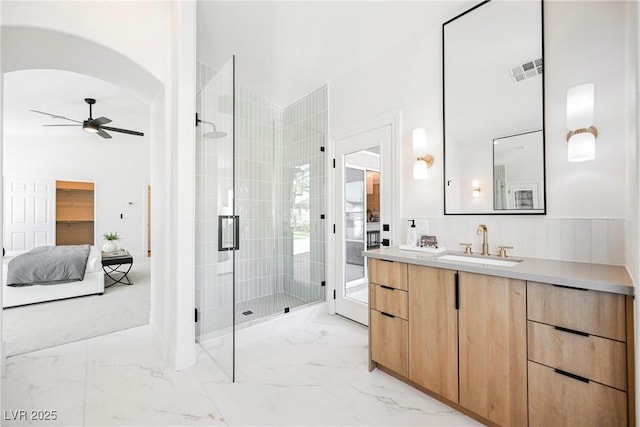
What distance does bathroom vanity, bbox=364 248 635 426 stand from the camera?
116 cm

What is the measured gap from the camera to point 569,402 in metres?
1.25

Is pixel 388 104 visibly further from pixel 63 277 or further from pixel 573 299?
pixel 63 277

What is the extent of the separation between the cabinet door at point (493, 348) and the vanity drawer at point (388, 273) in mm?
387

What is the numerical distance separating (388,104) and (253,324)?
2442mm

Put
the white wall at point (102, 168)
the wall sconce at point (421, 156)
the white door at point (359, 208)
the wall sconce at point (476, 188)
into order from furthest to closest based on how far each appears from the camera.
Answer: the white wall at point (102, 168)
the white door at point (359, 208)
the wall sconce at point (421, 156)
the wall sconce at point (476, 188)

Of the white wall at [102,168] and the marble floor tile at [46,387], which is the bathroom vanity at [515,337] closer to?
the marble floor tile at [46,387]

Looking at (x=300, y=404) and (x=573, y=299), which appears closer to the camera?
(x=573, y=299)


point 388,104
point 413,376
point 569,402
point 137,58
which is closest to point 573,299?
point 569,402

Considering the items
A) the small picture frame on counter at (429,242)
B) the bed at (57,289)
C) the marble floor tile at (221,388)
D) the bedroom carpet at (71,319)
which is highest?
the small picture frame on counter at (429,242)

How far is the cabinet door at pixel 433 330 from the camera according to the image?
1.65 metres

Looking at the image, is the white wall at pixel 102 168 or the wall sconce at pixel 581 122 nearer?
the wall sconce at pixel 581 122

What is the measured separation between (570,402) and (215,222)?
2353mm

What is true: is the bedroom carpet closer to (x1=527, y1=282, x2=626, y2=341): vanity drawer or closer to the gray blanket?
the gray blanket

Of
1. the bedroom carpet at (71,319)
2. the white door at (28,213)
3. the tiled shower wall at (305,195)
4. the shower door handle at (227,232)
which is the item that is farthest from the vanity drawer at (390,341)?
the white door at (28,213)
